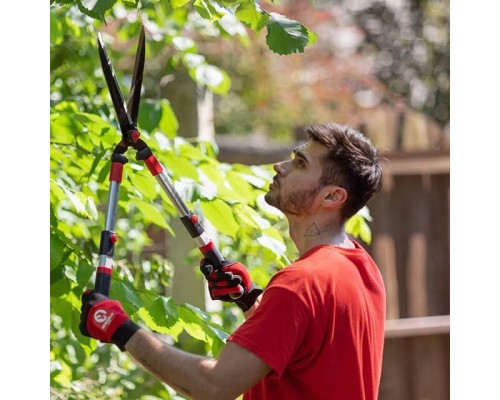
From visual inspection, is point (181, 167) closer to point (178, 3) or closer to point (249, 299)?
point (249, 299)

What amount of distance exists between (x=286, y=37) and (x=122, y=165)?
500mm

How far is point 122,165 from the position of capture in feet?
7.59

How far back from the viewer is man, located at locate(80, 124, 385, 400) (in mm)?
2035

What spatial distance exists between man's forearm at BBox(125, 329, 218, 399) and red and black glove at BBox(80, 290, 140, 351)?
0.07 ft

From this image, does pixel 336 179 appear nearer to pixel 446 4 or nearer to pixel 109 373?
pixel 109 373

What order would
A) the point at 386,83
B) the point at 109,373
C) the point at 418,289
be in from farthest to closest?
1. the point at 386,83
2. the point at 418,289
3. the point at 109,373

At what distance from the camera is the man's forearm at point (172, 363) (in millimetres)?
2037

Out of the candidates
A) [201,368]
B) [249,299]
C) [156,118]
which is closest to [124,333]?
[201,368]

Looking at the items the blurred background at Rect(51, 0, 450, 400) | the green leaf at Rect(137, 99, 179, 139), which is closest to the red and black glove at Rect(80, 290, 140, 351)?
the blurred background at Rect(51, 0, 450, 400)

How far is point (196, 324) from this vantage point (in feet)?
8.68

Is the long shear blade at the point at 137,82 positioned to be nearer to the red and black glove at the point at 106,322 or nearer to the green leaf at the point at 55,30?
the red and black glove at the point at 106,322
